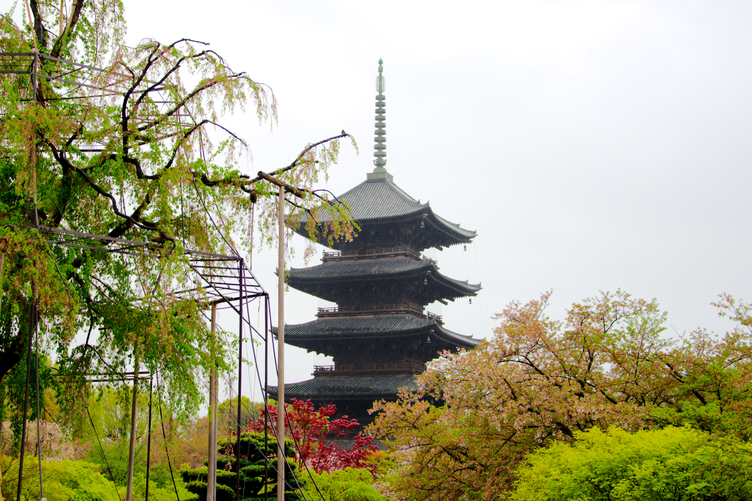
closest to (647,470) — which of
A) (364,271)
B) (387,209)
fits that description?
(364,271)

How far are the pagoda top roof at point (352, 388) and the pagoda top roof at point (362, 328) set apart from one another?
1727 mm

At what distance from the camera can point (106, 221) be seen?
918cm

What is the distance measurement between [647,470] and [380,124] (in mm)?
27696

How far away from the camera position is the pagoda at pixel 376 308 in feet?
89.8

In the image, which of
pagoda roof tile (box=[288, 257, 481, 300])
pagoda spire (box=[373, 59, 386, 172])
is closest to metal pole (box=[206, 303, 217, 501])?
Result: pagoda roof tile (box=[288, 257, 481, 300])

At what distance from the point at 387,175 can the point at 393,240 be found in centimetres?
446

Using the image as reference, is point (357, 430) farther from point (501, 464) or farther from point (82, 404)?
point (82, 404)

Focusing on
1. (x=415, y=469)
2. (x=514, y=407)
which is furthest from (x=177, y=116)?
(x=415, y=469)

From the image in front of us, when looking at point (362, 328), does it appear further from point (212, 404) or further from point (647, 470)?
point (647, 470)

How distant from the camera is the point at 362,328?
27625 millimetres

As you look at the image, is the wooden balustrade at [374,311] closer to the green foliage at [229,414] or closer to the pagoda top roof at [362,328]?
the pagoda top roof at [362,328]

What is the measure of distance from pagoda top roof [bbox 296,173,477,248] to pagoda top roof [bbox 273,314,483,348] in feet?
11.3

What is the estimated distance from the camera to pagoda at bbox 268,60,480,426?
27375mm

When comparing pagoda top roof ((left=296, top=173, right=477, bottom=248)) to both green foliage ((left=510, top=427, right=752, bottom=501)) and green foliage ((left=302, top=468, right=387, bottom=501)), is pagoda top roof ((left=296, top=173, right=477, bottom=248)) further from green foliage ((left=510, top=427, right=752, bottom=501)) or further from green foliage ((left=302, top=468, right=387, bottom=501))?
green foliage ((left=510, top=427, right=752, bottom=501))
